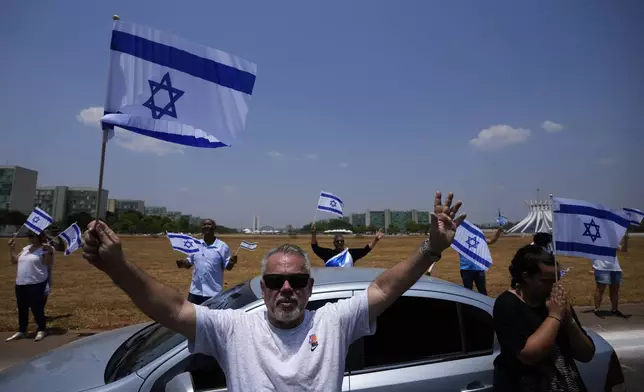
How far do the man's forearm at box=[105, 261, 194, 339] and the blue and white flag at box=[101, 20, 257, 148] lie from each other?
0.96 meters

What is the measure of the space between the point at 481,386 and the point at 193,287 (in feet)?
13.3

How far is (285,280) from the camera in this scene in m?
1.59

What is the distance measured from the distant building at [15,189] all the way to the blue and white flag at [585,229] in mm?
111768

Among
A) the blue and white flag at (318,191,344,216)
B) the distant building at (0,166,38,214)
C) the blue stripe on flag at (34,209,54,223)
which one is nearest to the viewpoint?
the blue stripe on flag at (34,209,54,223)

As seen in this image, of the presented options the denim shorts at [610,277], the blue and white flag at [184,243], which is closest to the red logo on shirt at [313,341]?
the blue and white flag at [184,243]

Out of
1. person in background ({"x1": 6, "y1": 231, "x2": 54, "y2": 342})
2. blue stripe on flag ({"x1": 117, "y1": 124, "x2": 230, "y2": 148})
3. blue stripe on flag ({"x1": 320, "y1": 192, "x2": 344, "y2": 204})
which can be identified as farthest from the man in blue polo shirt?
blue stripe on flag ({"x1": 320, "y1": 192, "x2": 344, "y2": 204})

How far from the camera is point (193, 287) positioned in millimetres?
5316

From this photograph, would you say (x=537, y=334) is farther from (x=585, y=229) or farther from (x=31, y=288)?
(x=31, y=288)

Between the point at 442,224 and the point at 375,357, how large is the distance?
1.23 metres

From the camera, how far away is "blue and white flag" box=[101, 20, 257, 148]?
2131mm

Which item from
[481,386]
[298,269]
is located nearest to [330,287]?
[298,269]

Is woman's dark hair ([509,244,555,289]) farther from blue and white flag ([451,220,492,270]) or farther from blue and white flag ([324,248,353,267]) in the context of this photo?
blue and white flag ([451,220,492,270])

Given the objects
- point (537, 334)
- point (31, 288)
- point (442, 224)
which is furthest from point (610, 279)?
point (31, 288)

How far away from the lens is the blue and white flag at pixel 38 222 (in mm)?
6355
